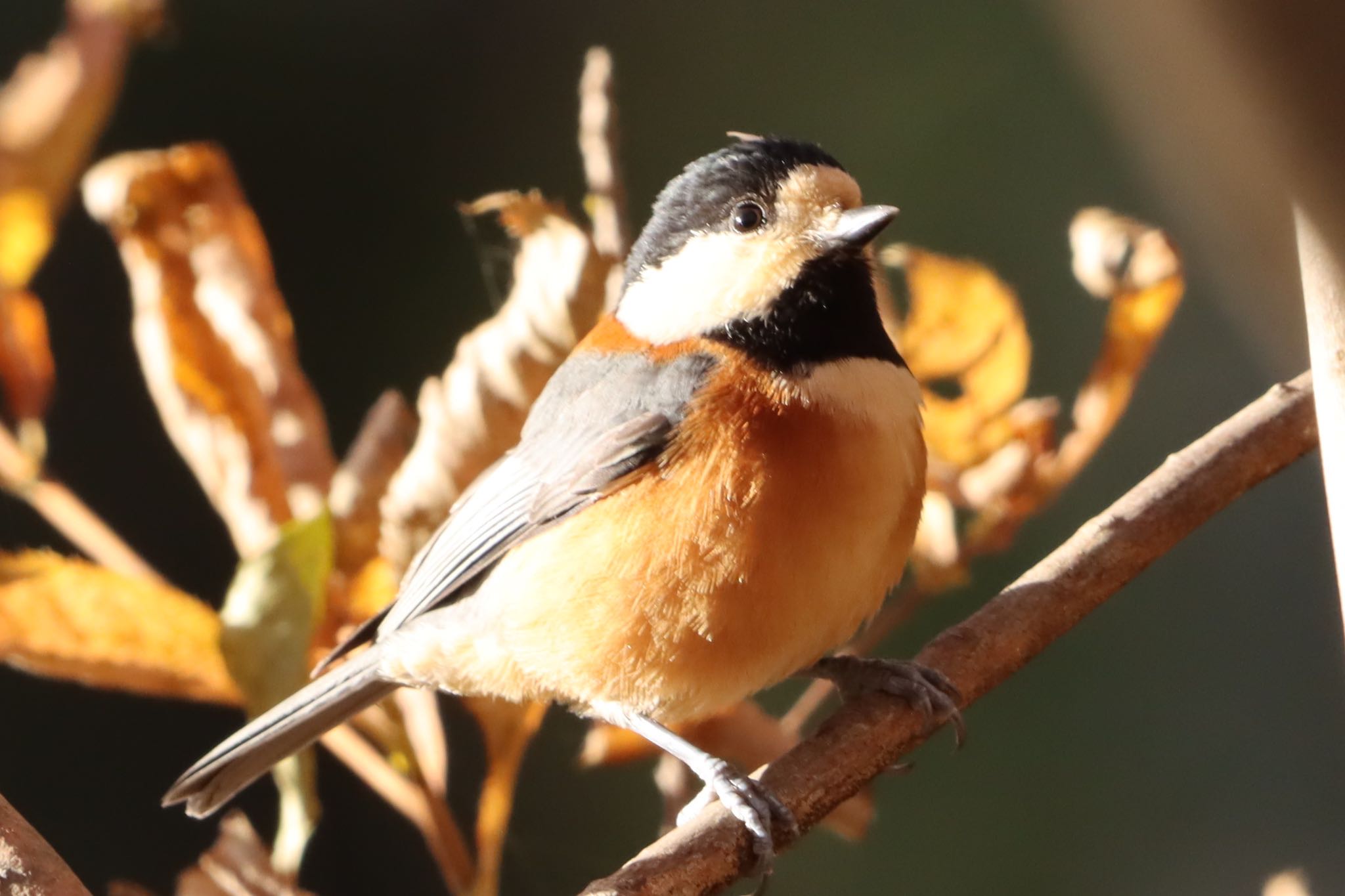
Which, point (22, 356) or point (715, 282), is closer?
point (715, 282)

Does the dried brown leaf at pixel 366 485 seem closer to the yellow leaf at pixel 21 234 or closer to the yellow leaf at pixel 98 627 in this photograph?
the yellow leaf at pixel 98 627

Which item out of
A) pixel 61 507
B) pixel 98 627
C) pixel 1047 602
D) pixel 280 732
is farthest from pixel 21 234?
pixel 1047 602

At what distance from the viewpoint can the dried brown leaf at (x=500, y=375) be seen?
104 centimetres

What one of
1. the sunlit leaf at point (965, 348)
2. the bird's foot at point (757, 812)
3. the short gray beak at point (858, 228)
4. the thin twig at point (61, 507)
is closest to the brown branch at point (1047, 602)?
the bird's foot at point (757, 812)

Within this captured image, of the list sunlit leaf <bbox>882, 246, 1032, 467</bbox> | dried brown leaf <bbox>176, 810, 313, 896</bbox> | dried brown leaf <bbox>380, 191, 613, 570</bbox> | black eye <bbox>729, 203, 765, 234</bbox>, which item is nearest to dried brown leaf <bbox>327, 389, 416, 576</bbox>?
dried brown leaf <bbox>380, 191, 613, 570</bbox>

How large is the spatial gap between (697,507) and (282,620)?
377mm

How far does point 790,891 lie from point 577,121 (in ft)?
3.23

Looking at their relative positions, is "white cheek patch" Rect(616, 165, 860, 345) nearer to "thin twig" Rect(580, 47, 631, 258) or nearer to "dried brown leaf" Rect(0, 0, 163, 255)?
"thin twig" Rect(580, 47, 631, 258)

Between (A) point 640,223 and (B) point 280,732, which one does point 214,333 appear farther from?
(A) point 640,223

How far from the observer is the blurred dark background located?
1.34 m

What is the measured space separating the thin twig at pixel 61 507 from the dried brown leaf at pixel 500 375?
0.25 meters

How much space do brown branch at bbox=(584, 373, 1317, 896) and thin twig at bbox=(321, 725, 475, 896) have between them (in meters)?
0.38

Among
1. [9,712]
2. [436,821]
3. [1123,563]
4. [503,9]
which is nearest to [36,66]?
[503,9]

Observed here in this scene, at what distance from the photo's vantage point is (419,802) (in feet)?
3.57
